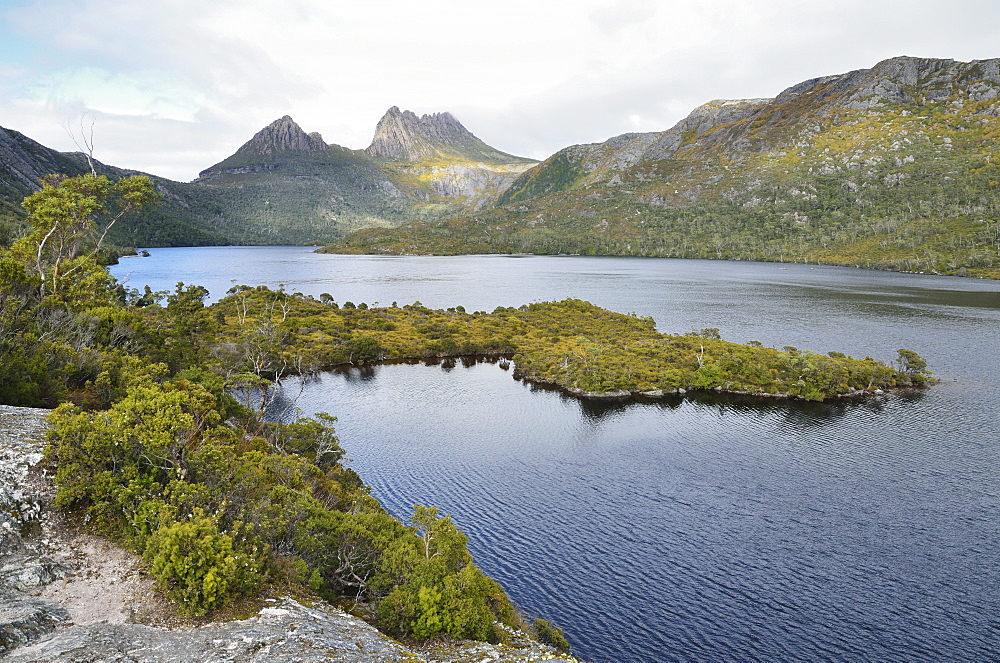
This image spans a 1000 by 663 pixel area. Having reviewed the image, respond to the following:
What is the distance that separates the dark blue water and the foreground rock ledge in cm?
1802

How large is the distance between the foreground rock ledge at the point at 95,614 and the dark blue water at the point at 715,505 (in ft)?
59.1

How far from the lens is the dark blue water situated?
1232 inches

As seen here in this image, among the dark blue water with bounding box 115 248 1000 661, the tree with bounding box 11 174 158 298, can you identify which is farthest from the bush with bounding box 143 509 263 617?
the tree with bounding box 11 174 158 298

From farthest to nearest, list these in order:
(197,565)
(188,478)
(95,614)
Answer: (188,478)
(197,565)
(95,614)

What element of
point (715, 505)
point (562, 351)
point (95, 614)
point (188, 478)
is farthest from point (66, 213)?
point (562, 351)

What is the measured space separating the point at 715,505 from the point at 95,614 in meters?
44.3

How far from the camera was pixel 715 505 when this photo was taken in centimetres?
4588

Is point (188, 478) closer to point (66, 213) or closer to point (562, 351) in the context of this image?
point (66, 213)

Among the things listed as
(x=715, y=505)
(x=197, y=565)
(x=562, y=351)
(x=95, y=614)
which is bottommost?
(x=715, y=505)

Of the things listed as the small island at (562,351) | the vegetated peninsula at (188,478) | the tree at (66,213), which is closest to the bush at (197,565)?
the vegetated peninsula at (188,478)

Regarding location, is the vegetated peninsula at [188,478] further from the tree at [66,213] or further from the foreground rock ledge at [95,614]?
the foreground rock ledge at [95,614]

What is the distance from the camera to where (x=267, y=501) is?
2527 cm

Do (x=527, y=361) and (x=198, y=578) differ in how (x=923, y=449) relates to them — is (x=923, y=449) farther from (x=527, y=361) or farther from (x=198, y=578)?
(x=198, y=578)

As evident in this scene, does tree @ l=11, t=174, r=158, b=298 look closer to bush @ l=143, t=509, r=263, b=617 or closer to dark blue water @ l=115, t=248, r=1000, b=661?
bush @ l=143, t=509, r=263, b=617
